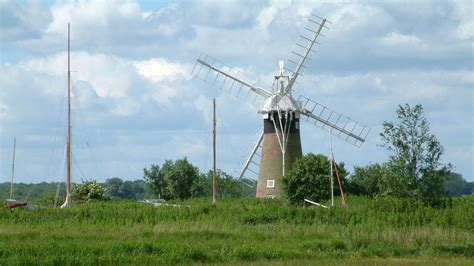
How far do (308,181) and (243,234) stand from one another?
18002 mm

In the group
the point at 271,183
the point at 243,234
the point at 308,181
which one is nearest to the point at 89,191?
the point at 271,183

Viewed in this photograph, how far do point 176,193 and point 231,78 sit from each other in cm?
1110

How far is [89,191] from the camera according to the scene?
62.3 m

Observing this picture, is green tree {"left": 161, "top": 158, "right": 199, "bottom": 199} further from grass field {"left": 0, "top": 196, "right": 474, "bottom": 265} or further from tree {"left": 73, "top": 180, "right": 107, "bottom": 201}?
grass field {"left": 0, "top": 196, "right": 474, "bottom": 265}

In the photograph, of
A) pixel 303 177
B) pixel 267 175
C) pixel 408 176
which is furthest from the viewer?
pixel 267 175

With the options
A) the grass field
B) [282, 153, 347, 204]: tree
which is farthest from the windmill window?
the grass field

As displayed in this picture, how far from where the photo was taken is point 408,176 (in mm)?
48188

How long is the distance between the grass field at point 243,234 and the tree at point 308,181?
265 centimetres

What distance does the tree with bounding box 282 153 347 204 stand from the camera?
57.9 metres

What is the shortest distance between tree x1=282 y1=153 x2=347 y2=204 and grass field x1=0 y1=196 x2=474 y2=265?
2646 millimetres

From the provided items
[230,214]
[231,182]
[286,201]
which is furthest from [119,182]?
[230,214]

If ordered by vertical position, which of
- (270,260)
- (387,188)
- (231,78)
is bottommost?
(270,260)

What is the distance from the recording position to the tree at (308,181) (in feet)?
190

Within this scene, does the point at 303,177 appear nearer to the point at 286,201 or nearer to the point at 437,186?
the point at 286,201
